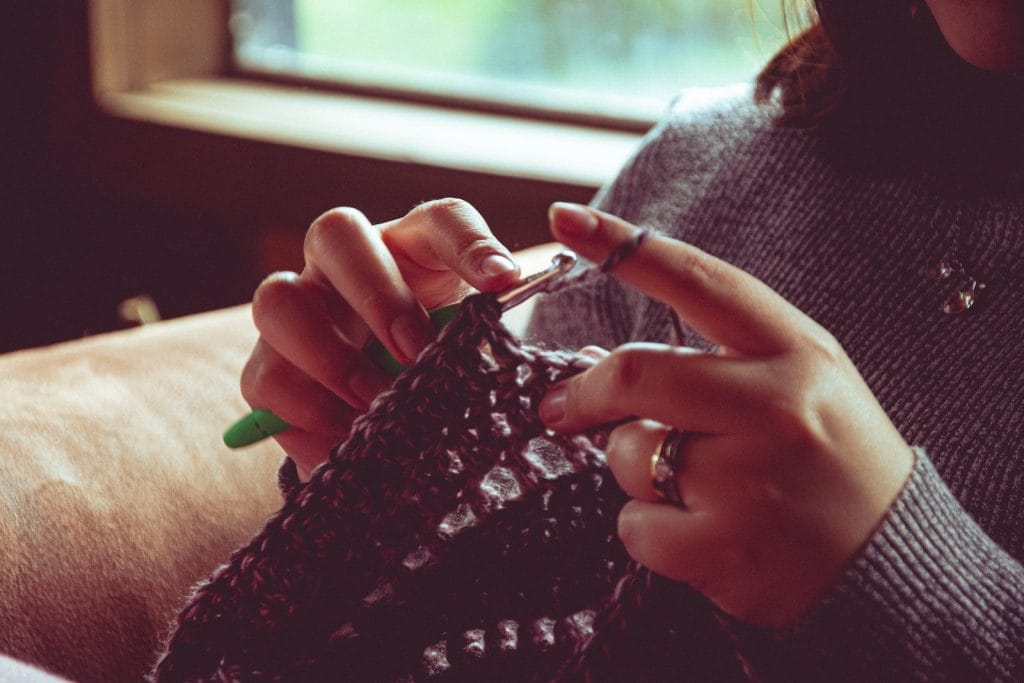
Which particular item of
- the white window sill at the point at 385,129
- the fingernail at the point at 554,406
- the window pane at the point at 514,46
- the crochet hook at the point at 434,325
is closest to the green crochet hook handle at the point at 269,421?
the crochet hook at the point at 434,325

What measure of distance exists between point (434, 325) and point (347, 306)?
0.31ft

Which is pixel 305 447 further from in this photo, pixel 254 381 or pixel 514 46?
pixel 514 46

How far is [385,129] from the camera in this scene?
5.18 ft

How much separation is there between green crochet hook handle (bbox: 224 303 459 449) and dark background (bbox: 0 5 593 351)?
0.89m

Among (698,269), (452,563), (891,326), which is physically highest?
(698,269)

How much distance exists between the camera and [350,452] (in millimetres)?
514

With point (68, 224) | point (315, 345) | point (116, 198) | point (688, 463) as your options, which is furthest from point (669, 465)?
point (68, 224)

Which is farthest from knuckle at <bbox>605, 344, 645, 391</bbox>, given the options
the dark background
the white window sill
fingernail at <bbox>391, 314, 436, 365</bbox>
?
the dark background

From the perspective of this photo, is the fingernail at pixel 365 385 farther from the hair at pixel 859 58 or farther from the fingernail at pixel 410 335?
the hair at pixel 859 58

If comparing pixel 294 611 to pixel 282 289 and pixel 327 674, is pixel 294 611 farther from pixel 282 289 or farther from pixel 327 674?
pixel 282 289

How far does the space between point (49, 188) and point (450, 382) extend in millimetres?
1591

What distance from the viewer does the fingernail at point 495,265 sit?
502 millimetres

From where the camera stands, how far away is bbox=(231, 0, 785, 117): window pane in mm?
1539

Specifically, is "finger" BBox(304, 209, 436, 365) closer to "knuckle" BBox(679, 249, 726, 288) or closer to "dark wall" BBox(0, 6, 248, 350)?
"knuckle" BBox(679, 249, 726, 288)
